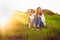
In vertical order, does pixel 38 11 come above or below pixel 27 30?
above

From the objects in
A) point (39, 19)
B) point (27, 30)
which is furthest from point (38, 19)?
point (27, 30)

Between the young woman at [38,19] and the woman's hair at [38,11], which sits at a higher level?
the woman's hair at [38,11]

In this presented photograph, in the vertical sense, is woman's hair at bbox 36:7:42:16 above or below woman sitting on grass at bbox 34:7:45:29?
above

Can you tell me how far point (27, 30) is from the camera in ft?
3.01

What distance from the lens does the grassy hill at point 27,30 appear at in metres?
0.91

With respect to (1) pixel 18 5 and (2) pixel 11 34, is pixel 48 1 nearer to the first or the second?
(1) pixel 18 5

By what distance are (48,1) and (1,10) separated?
0.34 m

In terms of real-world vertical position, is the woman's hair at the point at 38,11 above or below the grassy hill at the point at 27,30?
above

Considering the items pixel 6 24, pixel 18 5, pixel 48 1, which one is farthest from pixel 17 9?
pixel 48 1

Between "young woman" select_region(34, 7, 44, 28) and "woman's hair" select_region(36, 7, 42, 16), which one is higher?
"woman's hair" select_region(36, 7, 42, 16)

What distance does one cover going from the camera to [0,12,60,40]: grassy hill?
0.91 metres

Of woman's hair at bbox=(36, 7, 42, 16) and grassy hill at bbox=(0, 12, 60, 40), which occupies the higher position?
woman's hair at bbox=(36, 7, 42, 16)

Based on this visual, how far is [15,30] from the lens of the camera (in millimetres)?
915

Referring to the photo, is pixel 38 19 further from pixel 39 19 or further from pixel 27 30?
pixel 27 30
